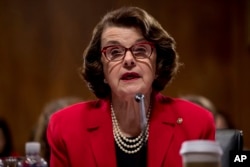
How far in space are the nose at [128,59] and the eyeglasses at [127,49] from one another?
14 mm

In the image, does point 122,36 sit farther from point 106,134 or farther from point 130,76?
point 106,134

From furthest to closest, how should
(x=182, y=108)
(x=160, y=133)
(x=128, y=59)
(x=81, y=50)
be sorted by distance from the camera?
(x=81, y=50)
(x=182, y=108)
(x=160, y=133)
(x=128, y=59)

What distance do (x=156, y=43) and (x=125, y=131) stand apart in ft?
1.29

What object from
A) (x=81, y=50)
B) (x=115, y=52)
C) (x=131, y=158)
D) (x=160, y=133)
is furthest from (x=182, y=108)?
(x=81, y=50)

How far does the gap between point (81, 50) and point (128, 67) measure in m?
3.31

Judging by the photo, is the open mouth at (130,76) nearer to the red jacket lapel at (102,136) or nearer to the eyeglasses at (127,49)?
the eyeglasses at (127,49)

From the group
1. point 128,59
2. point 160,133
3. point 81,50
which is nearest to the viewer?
point 128,59

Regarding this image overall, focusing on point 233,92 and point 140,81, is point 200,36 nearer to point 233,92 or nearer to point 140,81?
point 233,92

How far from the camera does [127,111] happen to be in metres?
2.46

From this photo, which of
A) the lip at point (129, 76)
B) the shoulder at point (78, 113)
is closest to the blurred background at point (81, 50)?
the shoulder at point (78, 113)

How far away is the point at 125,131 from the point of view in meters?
2.49

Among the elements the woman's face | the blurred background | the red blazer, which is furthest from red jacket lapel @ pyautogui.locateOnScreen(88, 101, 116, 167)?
the blurred background

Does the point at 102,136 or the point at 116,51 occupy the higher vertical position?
the point at 116,51

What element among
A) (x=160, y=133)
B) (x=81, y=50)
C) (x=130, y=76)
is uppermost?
(x=130, y=76)
